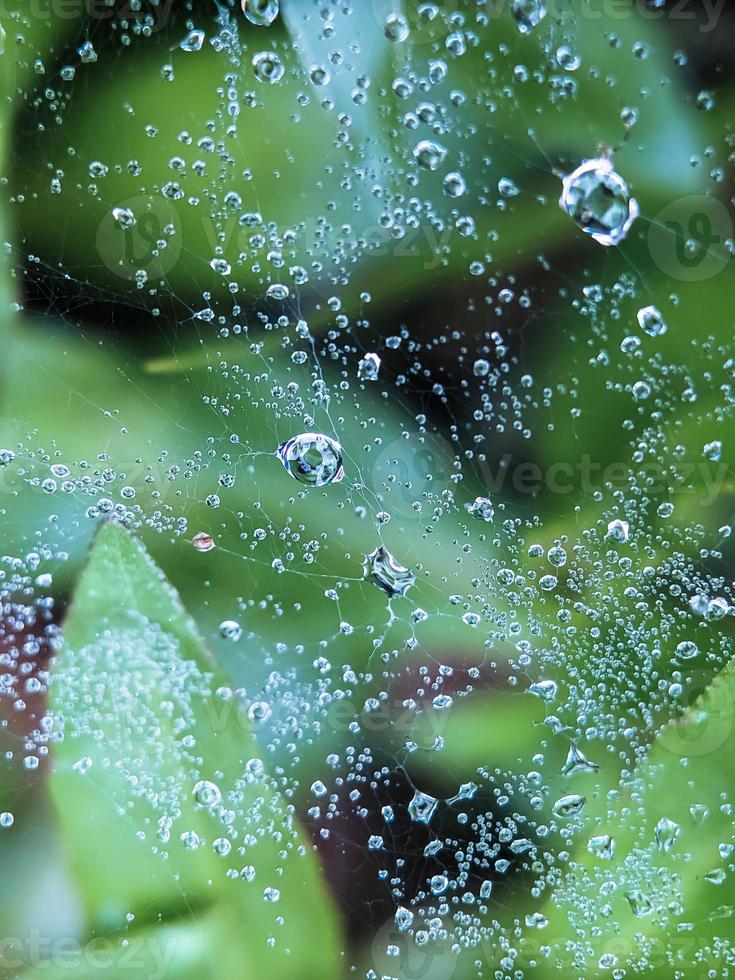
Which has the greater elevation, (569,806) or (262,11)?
(262,11)

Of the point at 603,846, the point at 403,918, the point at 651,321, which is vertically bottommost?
the point at 403,918

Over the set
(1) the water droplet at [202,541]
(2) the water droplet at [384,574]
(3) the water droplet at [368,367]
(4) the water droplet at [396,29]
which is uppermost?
(4) the water droplet at [396,29]

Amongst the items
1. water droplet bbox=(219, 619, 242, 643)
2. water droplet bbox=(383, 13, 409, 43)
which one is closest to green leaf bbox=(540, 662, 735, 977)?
water droplet bbox=(219, 619, 242, 643)

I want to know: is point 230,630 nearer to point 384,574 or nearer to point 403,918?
point 384,574

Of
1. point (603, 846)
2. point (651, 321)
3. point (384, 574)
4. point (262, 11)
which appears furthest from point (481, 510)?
point (262, 11)

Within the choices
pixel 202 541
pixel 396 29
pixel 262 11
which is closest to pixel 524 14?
pixel 396 29

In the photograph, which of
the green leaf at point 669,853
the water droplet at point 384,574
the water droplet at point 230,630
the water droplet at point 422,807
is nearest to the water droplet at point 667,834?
the green leaf at point 669,853

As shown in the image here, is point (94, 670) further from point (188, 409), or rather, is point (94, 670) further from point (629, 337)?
point (629, 337)

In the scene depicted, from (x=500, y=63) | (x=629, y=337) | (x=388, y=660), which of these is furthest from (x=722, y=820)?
(x=500, y=63)

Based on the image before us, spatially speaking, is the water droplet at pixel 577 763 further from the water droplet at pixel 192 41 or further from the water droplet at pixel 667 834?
the water droplet at pixel 192 41
